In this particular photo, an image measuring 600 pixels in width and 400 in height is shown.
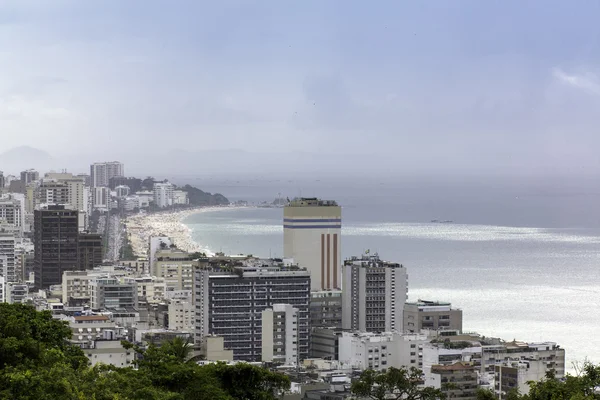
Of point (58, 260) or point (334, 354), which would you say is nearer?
point (334, 354)

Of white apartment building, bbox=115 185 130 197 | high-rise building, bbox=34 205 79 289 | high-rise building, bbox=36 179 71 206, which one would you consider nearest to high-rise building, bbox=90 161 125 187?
white apartment building, bbox=115 185 130 197

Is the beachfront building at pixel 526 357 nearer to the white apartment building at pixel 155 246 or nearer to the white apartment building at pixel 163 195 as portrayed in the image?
the white apartment building at pixel 155 246

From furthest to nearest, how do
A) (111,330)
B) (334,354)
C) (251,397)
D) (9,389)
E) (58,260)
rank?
(58,260) → (334,354) → (111,330) → (251,397) → (9,389)

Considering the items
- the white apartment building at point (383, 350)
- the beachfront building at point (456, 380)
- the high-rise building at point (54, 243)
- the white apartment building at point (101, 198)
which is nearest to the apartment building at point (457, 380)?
the beachfront building at point (456, 380)

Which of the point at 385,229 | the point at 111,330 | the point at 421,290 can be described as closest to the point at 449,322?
the point at 111,330

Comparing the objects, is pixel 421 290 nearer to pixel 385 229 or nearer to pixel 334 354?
pixel 334 354

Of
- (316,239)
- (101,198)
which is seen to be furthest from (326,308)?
(101,198)

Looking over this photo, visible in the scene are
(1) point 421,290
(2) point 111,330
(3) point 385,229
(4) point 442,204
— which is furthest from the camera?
(4) point 442,204
